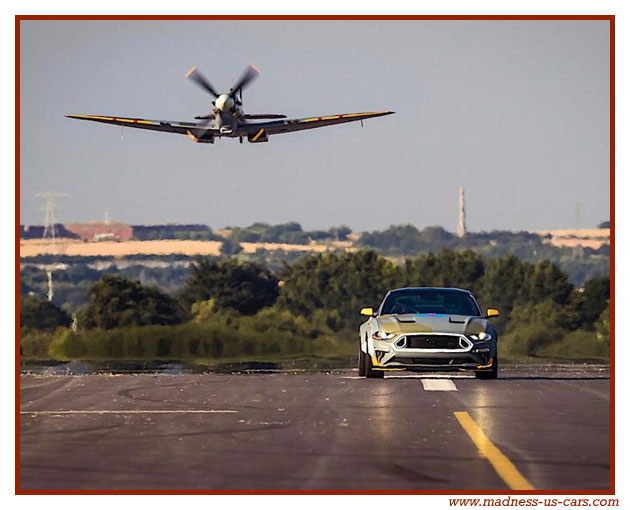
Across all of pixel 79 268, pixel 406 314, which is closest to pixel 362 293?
pixel 79 268

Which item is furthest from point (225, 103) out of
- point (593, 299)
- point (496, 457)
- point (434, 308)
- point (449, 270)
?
point (449, 270)

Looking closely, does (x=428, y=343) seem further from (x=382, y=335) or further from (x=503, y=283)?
(x=503, y=283)

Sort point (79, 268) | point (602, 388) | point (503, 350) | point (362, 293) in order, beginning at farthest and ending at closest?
point (362, 293) → point (79, 268) → point (503, 350) → point (602, 388)

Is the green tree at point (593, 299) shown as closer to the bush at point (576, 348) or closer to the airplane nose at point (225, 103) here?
the bush at point (576, 348)

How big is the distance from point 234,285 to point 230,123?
166 ft

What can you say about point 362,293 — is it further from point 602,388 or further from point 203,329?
point 602,388

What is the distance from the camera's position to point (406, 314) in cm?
2572

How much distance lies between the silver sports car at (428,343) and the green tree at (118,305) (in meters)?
61.5

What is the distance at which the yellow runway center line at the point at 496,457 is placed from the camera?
1162 cm

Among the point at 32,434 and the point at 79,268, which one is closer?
the point at 32,434

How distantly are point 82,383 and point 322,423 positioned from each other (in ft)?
28.5

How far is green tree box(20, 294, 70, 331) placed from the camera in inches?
3322

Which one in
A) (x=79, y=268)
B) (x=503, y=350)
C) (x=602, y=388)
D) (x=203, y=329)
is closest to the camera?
(x=602, y=388)
